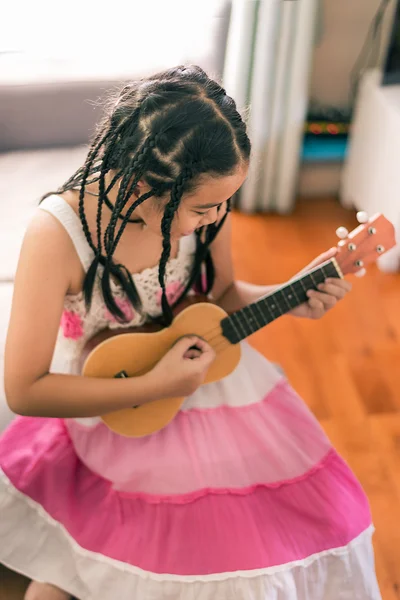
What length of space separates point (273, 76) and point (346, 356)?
88 cm

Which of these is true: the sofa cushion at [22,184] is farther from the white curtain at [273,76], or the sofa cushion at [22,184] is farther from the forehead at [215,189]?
the forehead at [215,189]

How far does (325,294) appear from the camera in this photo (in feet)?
3.54

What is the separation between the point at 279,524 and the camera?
1039mm

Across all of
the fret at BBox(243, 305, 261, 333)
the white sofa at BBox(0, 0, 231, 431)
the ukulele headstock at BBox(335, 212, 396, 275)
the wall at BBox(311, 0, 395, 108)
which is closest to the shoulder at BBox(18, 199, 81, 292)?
the fret at BBox(243, 305, 261, 333)

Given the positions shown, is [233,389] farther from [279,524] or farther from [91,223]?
[91,223]

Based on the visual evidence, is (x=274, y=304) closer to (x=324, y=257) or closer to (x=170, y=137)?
(x=324, y=257)

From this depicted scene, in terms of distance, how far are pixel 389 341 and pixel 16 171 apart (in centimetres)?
112

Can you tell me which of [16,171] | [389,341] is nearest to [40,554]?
[16,171]

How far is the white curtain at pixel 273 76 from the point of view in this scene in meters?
1.86

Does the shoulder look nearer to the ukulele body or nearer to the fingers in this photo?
the ukulele body

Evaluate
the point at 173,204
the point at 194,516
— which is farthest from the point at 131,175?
the point at 194,516

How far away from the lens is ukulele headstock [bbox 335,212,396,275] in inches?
41.1

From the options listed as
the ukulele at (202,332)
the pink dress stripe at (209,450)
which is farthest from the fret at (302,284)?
the pink dress stripe at (209,450)

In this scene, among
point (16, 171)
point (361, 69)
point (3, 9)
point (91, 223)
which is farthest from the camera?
point (361, 69)
